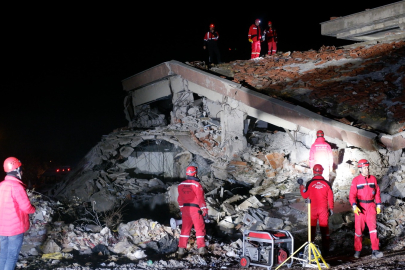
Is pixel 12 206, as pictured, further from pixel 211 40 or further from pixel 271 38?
pixel 271 38

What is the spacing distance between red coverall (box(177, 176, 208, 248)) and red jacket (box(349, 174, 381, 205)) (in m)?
2.49

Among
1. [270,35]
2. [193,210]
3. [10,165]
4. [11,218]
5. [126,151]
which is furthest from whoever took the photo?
[270,35]

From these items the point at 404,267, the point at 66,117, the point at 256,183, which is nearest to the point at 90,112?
the point at 66,117

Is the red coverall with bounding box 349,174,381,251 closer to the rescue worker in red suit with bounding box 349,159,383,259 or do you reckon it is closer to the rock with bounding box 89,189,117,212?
the rescue worker in red suit with bounding box 349,159,383,259

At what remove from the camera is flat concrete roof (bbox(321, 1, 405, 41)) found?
13.4m

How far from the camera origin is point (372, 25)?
14.2 m

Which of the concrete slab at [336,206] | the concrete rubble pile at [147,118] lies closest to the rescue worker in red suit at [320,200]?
the concrete slab at [336,206]

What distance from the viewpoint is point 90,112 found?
119ft

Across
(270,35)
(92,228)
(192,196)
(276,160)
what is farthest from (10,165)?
(270,35)

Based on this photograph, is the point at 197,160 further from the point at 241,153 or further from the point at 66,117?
the point at 66,117

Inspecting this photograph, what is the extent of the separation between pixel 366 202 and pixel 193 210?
2.87 metres

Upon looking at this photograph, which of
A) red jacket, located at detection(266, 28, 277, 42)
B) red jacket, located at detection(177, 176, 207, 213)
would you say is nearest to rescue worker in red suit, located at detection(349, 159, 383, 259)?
red jacket, located at detection(177, 176, 207, 213)

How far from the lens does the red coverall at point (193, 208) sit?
618 cm

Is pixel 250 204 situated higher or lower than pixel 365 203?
lower
